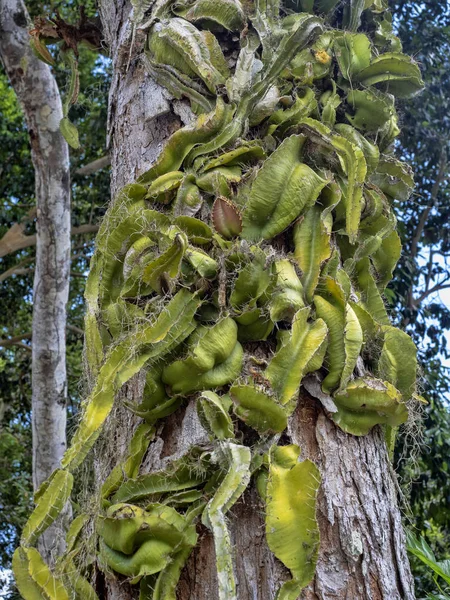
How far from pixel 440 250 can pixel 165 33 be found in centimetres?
338

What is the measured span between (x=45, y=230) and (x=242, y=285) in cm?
209

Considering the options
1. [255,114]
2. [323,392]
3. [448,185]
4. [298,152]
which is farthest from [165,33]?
[448,185]

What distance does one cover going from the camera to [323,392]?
2.66ft

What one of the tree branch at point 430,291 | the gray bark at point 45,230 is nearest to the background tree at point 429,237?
the tree branch at point 430,291

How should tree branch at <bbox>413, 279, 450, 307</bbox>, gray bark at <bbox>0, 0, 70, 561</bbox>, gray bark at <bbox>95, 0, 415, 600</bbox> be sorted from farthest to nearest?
1. tree branch at <bbox>413, 279, 450, 307</bbox>
2. gray bark at <bbox>0, 0, 70, 561</bbox>
3. gray bark at <bbox>95, 0, 415, 600</bbox>

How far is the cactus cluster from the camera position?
70 centimetres

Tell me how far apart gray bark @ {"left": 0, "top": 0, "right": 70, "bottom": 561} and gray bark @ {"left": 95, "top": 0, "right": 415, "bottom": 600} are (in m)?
1.84

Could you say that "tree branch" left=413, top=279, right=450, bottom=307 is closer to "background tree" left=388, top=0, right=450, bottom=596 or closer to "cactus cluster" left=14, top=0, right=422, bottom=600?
"background tree" left=388, top=0, right=450, bottom=596

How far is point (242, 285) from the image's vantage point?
2.69 ft

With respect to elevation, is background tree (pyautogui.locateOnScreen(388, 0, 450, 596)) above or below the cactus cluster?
above

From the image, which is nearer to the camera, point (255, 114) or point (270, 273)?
point (270, 273)

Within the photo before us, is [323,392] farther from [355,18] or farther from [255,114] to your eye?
[355,18]

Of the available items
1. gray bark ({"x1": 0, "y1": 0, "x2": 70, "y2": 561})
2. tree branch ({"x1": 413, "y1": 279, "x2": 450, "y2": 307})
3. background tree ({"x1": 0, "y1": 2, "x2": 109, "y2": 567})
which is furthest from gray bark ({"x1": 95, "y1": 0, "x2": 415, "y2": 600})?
background tree ({"x1": 0, "y1": 2, "x2": 109, "y2": 567})

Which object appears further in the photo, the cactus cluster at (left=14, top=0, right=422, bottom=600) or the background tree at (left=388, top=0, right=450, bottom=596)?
the background tree at (left=388, top=0, right=450, bottom=596)
